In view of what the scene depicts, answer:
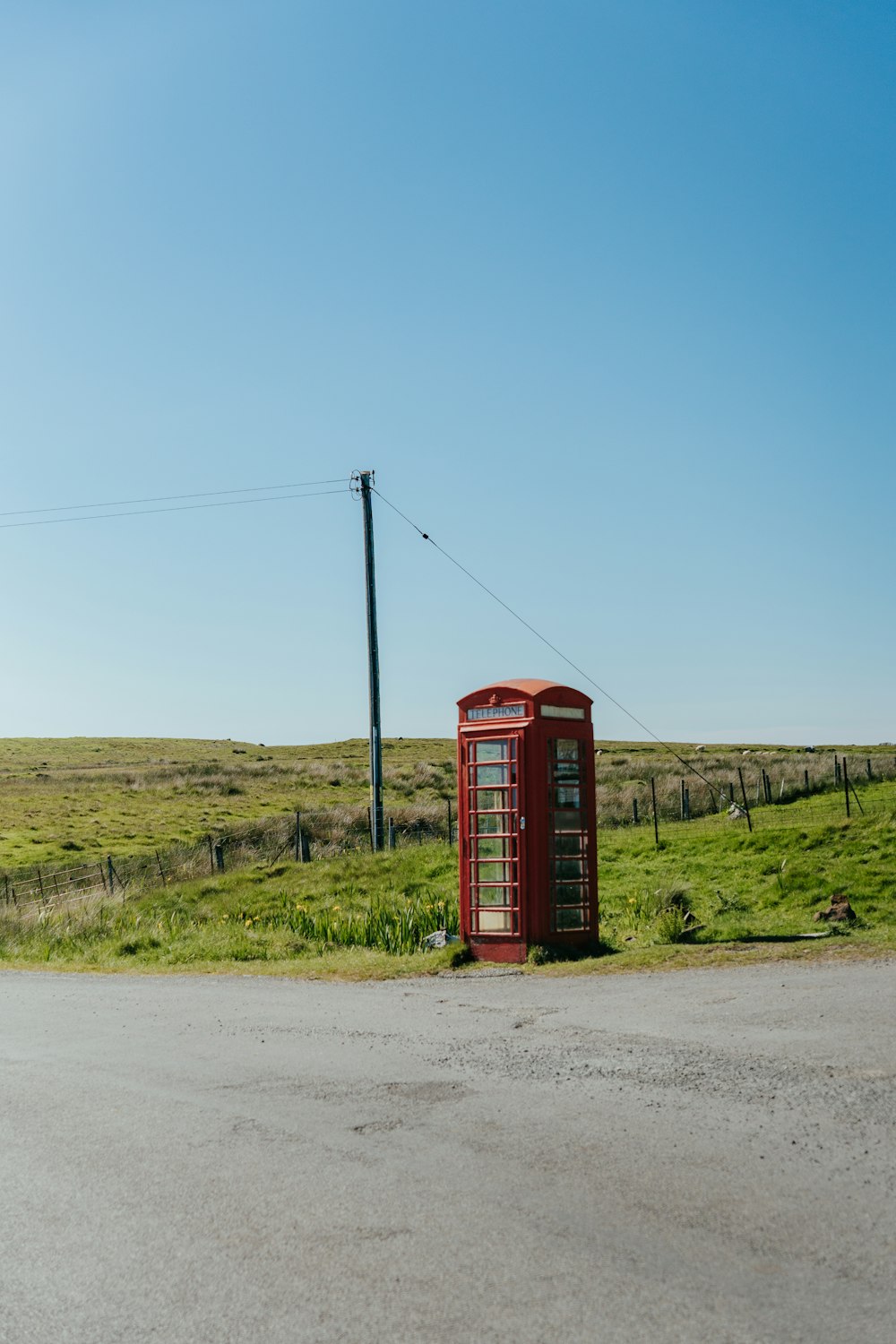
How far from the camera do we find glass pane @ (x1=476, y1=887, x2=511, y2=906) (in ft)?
46.7

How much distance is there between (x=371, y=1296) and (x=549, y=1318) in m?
0.70

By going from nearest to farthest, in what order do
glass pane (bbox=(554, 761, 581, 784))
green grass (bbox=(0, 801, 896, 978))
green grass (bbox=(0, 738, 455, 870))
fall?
green grass (bbox=(0, 801, 896, 978))
glass pane (bbox=(554, 761, 581, 784))
green grass (bbox=(0, 738, 455, 870))

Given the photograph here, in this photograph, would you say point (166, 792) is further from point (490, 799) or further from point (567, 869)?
point (567, 869)

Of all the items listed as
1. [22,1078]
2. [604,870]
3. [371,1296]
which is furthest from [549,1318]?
[604,870]

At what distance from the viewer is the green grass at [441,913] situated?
14188 mm

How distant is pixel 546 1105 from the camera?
680 centimetres

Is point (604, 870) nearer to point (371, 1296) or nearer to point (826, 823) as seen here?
point (826, 823)

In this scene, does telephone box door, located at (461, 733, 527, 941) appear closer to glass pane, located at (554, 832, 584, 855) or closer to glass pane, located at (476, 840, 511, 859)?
glass pane, located at (476, 840, 511, 859)

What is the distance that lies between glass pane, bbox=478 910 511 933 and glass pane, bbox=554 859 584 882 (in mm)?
756

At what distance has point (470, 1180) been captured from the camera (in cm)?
554

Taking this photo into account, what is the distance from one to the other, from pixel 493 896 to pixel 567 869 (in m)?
0.96

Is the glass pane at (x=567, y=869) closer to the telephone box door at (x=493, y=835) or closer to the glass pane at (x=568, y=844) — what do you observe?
the glass pane at (x=568, y=844)

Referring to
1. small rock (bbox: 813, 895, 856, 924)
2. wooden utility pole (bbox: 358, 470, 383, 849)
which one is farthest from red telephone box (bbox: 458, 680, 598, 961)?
wooden utility pole (bbox: 358, 470, 383, 849)

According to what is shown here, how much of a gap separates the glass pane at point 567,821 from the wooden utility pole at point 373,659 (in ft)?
39.4
